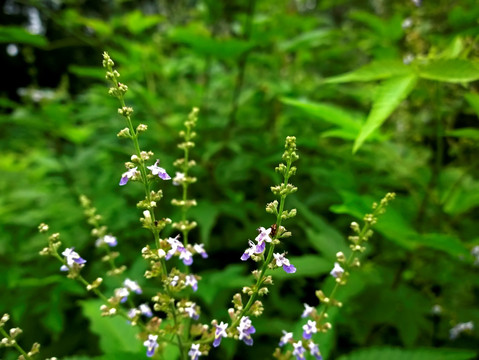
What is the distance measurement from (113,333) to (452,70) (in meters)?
2.07

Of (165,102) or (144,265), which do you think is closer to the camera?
(144,265)

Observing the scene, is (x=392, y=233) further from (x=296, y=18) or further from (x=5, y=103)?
(x=5, y=103)

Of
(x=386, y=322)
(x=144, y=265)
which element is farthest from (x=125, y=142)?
→ (x=386, y=322)

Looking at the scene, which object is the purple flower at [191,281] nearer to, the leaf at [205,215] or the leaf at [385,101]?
the leaf at [385,101]

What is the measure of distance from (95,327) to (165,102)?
2.72m

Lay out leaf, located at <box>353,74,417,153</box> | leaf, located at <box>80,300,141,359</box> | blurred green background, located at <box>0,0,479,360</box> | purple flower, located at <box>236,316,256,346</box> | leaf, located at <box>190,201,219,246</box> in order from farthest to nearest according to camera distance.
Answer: leaf, located at <box>190,201,219,246</box>
blurred green background, located at <box>0,0,479,360</box>
leaf, located at <box>80,300,141,359</box>
leaf, located at <box>353,74,417,153</box>
purple flower, located at <box>236,316,256,346</box>

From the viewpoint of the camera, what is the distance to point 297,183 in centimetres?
352

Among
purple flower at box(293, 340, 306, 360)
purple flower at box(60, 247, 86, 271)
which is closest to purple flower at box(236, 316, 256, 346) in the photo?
purple flower at box(293, 340, 306, 360)

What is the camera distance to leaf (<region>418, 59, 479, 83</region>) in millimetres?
1453

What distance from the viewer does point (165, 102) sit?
415cm

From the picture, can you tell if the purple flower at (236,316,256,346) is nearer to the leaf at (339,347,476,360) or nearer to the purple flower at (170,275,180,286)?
the purple flower at (170,275,180,286)

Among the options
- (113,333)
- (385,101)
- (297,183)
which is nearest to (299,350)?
(385,101)

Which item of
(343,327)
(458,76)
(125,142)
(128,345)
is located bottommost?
(343,327)

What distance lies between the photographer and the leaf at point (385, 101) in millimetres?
1417
